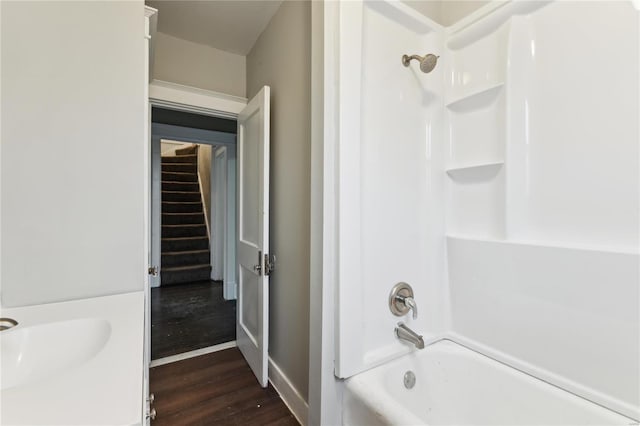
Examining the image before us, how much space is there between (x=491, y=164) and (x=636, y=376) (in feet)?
3.02

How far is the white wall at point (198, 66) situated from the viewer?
6.73 ft

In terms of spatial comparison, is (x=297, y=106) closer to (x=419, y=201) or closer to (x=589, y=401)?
(x=419, y=201)

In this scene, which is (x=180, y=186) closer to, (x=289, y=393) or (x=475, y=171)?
(x=289, y=393)

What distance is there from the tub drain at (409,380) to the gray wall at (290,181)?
0.52 metres

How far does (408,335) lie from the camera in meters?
1.35

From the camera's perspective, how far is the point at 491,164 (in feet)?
4.42

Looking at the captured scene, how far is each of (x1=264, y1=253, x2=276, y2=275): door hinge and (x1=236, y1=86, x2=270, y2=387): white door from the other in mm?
14

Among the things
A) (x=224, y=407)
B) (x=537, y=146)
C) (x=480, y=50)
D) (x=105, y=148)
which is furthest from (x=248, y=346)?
(x=480, y=50)

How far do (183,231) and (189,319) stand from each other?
8.34 feet

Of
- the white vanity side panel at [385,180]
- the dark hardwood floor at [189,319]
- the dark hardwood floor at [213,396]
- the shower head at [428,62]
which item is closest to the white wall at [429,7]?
Result: the white vanity side panel at [385,180]

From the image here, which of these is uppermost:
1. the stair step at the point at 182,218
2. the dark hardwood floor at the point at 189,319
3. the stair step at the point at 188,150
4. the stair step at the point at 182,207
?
the stair step at the point at 188,150

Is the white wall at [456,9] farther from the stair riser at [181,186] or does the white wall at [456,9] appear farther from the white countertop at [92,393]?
the stair riser at [181,186]

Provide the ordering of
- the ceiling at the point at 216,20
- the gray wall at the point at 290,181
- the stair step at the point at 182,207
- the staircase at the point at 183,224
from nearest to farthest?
the gray wall at the point at 290,181, the ceiling at the point at 216,20, the staircase at the point at 183,224, the stair step at the point at 182,207

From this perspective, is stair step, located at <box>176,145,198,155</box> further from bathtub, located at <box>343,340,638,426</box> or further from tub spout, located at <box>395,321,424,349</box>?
bathtub, located at <box>343,340,638,426</box>
